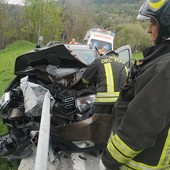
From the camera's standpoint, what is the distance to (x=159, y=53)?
1.60 meters

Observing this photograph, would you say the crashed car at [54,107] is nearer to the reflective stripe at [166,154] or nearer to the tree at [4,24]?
the reflective stripe at [166,154]

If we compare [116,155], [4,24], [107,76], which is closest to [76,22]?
[4,24]

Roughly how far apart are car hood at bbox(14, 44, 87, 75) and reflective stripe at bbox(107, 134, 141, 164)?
7.06ft

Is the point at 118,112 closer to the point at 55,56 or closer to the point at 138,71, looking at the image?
the point at 138,71

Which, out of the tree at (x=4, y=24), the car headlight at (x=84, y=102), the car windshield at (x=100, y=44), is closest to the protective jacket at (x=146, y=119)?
the car headlight at (x=84, y=102)

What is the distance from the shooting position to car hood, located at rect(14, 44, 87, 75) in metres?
3.71

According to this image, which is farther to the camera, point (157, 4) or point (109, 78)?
point (109, 78)

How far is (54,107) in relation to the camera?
3.60m

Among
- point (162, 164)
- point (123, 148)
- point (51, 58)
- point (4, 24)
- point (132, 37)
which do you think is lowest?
point (132, 37)

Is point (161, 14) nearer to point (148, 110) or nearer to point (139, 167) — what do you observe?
point (148, 110)

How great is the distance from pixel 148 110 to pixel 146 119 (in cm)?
5

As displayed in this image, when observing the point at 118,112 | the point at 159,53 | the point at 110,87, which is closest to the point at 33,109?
the point at 110,87

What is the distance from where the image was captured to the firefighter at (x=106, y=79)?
3.10 meters

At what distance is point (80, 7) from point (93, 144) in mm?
37763
